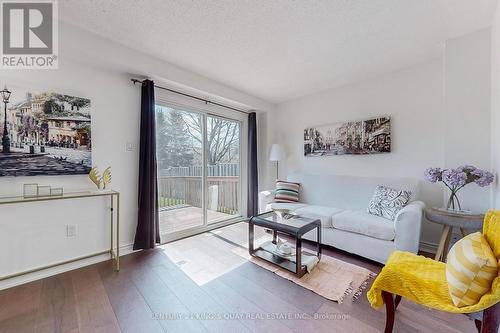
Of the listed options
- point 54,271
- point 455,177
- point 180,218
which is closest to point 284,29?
point 455,177

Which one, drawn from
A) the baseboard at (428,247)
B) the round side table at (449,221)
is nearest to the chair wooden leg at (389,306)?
the round side table at (449,221)

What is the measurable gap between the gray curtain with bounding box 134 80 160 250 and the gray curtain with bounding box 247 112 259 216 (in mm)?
1813

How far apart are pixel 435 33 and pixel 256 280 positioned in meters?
2.91

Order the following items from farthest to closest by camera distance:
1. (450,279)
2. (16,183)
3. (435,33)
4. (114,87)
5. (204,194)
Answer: (204,194)
(114,87)
(435,33)
(16,183)
(450,279)

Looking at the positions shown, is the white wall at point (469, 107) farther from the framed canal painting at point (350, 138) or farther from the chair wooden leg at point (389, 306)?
the chair wooden leg at point (389, 306)

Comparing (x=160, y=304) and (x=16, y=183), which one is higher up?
(x=16, y=183)

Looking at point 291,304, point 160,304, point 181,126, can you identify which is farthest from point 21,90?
point 291,304

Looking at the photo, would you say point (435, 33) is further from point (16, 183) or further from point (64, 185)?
point (16, 183)

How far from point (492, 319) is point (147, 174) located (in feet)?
9.42

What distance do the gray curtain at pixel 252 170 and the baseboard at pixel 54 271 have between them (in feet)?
6.91

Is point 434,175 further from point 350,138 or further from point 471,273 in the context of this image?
point 471,273

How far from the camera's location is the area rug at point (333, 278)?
172 centimetres

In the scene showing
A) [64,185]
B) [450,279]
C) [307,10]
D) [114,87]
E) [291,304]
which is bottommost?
[291,304]

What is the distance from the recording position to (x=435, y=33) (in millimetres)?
2002
